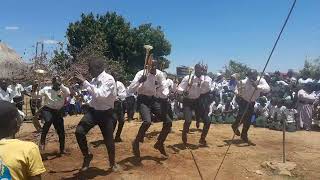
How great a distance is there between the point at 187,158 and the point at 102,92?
2.89 meters

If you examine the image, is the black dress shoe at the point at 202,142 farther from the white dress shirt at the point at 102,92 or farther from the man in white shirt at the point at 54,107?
the white dress shirt at the point at 102,92

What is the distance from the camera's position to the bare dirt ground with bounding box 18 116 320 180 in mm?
8500

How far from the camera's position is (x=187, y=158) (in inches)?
382

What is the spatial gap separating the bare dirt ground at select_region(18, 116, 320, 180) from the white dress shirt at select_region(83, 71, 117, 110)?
132cm

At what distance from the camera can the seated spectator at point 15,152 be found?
305 centimetres

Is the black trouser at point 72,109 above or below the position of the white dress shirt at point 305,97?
below

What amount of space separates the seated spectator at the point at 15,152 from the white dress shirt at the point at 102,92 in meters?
4.50

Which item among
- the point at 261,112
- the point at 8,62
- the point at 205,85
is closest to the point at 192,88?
the point at 205,85

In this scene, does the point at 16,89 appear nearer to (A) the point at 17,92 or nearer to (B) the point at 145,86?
(A) the point at 17,92

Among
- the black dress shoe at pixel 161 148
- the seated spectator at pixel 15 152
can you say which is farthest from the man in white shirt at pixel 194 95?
the seated spectator at pixel 15 152

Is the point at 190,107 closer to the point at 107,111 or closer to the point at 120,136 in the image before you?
the point at 120,136

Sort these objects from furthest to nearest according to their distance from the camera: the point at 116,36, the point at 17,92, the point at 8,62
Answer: the point at 116,36 < the point at 8,62 < the point at 17,92

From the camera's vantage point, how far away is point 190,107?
11.0 meters

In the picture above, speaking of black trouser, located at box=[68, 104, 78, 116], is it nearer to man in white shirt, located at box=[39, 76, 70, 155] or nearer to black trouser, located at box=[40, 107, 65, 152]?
man in white shirt, located at box=[39, 76, 70, 155]
